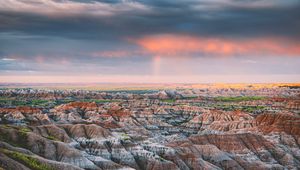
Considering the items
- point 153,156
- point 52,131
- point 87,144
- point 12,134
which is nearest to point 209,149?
point 153,156

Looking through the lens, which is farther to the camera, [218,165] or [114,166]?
[218,165]

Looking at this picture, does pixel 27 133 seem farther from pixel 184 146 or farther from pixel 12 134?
pixel 184 146

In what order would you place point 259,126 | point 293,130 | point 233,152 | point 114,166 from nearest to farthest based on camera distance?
point 114,166 → point 233,152 → point 293,130 → point 259,126

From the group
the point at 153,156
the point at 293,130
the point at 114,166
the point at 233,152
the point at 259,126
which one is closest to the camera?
the point at 114,166

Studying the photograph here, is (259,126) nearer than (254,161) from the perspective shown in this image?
No

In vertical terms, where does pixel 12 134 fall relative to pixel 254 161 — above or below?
above

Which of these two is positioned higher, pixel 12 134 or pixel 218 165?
pixel 12 134

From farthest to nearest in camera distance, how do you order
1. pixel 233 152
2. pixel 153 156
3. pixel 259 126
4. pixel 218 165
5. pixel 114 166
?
pixel 259 126
pixel 233 152
pixel 218 165
pixel 153 156
pixel 114 166

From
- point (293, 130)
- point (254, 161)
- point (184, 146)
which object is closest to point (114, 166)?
point (184, 146)

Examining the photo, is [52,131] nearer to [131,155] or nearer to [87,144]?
[87,144]
